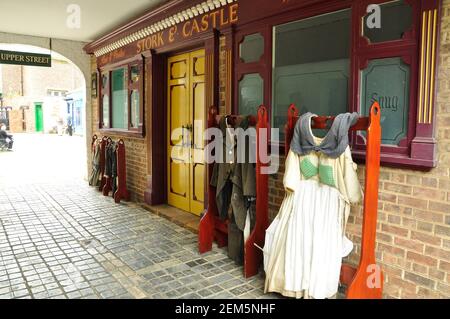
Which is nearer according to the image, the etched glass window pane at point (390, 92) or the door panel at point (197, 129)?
the etched glass window pane at point (390, 92)

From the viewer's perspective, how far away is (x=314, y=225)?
2592 millimetres

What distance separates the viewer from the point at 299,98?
333cm

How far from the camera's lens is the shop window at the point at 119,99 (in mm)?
6520

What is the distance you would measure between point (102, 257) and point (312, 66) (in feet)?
9.20

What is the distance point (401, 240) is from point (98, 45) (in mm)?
6455

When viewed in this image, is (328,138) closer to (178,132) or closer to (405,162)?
(405,162)

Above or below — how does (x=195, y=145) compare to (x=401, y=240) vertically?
above

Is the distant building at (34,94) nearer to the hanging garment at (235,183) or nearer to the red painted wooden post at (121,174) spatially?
the red painted wooden post at (121,174)

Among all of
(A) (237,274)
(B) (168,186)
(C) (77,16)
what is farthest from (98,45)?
(A) (237,274)

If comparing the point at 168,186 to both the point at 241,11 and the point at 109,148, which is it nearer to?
the point at 109,148

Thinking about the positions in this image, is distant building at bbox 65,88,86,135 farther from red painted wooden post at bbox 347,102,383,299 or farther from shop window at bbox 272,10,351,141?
red painted wooden post at bbox 347,102,383,299

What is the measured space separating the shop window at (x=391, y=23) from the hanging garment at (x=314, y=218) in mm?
733

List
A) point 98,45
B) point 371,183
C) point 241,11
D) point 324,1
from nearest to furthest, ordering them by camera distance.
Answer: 1. point 371,183
2. point 324,1
3. point 241,11
4. point 98,45

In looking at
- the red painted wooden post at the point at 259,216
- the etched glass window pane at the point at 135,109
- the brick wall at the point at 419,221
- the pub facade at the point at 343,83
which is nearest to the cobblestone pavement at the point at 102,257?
the red painted wooden post at the point at 259,216
